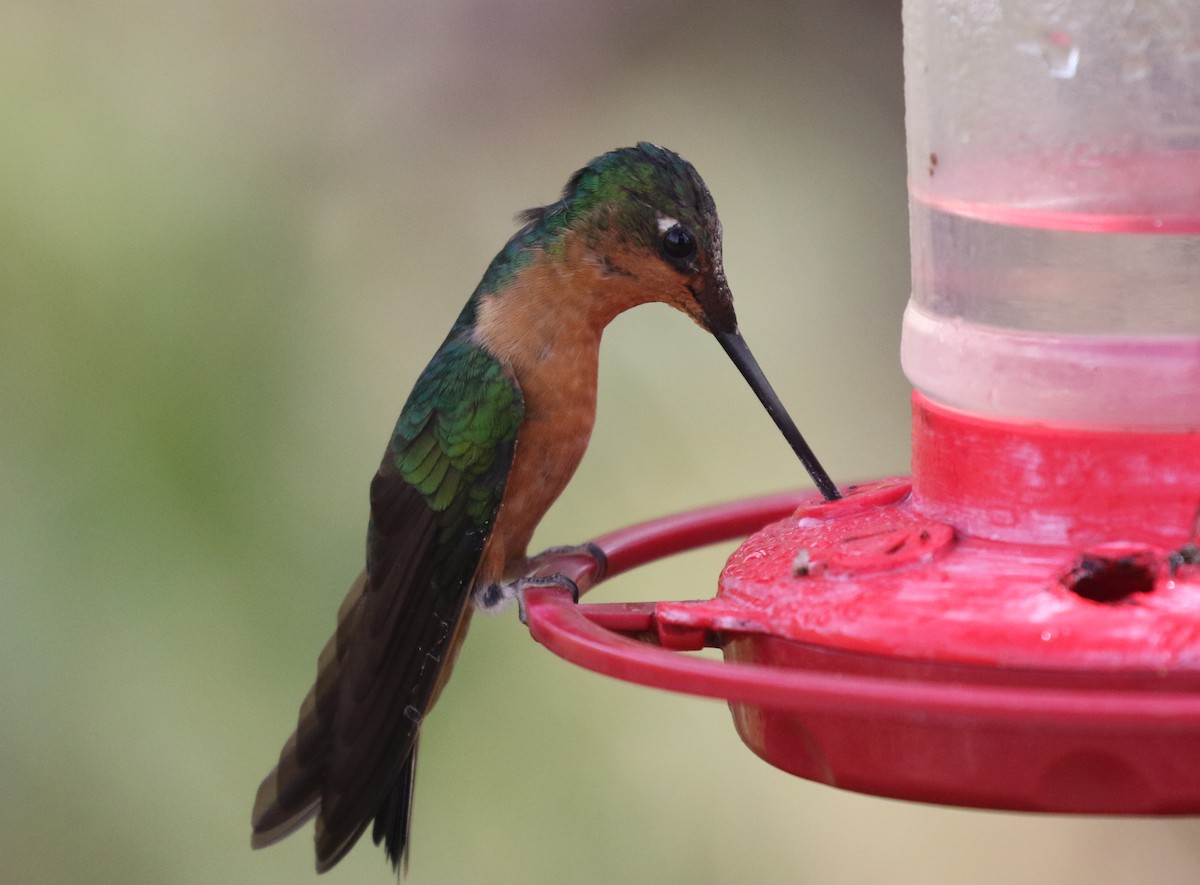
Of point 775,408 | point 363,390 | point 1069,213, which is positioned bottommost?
point 363,390

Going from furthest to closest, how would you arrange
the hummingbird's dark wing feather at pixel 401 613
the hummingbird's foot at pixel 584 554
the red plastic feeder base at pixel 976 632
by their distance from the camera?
the hummingbird's dark wing feather at pixel 401 613, the hummingbird's foot at pixel 584 554, the red plastic feeder base at pixel 976 632

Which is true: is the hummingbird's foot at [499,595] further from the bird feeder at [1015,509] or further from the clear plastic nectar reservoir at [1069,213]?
the clear plastic nectar reservoir at [1069,213]

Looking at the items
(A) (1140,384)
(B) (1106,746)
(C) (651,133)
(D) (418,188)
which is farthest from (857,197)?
(B) (1106,746)

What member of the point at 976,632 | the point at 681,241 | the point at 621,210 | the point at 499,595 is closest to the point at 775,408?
the point at 681,241

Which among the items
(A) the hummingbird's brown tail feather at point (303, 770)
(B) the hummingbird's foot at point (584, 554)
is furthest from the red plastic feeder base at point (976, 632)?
(A) the hummingbird's brown tail feather at point (303, 770)

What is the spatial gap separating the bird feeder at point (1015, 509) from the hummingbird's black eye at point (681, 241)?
0.63 m

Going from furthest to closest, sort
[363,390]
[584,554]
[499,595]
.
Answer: [363,390]
[499,595]
[584,554]

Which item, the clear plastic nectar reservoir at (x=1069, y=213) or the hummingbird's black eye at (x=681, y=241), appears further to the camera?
the hummingbird's black eye at (x=681, y=241)

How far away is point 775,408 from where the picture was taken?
3.54m

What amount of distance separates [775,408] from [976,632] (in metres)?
1.35

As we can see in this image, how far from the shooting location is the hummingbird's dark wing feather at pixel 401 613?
351 centimetres

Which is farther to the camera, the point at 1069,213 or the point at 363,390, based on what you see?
the point at 363,390

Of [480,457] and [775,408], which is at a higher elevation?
[775,408]

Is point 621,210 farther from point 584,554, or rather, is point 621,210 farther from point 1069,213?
point 1069,213
